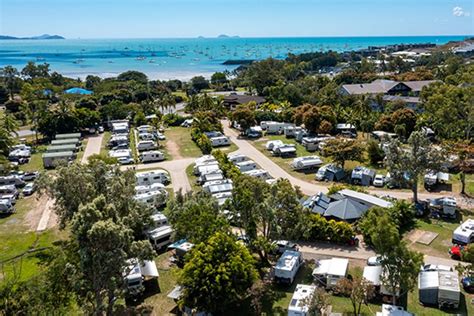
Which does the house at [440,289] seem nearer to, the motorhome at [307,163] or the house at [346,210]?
the house at [346,210]

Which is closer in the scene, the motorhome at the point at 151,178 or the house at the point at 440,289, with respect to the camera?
the house at the point at 440,289

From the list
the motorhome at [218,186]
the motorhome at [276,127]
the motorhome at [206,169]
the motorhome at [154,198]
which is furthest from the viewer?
the motorhome at [276,127]

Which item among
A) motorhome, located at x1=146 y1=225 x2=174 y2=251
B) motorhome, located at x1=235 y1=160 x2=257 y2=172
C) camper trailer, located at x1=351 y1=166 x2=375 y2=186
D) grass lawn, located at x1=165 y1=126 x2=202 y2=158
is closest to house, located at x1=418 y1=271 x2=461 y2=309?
motorhome, located at x1=146 y1=225 x2=174 y2=251

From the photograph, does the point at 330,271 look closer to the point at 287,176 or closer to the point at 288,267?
the point at 288,267

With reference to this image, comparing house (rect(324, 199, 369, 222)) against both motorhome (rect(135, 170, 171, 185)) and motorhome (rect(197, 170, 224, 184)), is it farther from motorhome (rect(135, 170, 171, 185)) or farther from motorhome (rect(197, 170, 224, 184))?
motorhome (rect(135, 170, 171, 185))

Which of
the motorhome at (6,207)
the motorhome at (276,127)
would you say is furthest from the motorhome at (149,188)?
the motorhome at (276,127)

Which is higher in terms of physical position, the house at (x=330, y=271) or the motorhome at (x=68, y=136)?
the motorhome at (x=68, y=136)
